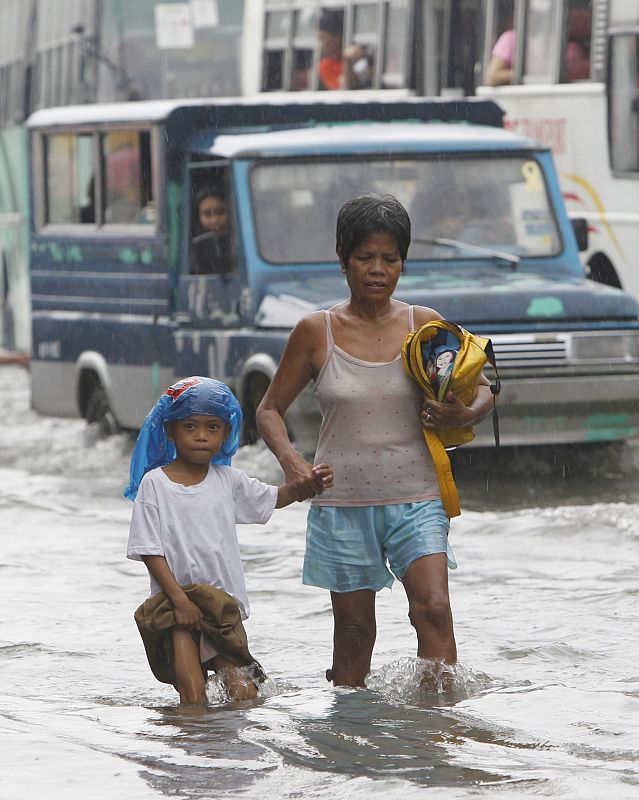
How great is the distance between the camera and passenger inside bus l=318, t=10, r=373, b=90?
1991 centimetres

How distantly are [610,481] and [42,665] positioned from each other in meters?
5.79

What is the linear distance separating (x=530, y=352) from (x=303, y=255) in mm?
1654

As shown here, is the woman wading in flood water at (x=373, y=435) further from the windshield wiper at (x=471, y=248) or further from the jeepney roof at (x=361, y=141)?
the jeepney roof at (x=361, y=141)

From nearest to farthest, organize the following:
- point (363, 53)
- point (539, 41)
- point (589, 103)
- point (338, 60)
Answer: point (589, 103) < point (539, 41) < point (363, 53) < point (338, 60)

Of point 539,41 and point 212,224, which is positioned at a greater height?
point 539,41

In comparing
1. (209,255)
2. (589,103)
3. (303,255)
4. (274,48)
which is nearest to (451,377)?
(303,255)

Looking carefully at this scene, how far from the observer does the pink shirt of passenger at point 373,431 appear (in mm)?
6156

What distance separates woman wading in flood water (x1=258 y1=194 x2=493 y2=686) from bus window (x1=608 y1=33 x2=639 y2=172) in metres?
11.3

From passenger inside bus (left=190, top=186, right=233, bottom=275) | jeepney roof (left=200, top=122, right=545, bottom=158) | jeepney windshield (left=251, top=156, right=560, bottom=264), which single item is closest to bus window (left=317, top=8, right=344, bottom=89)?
jeepney roof (left=200, top=122, right=545, bottom=158)

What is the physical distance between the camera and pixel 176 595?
20.0 ft

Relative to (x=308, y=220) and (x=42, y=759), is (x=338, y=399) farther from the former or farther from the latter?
(x=308, y=220)

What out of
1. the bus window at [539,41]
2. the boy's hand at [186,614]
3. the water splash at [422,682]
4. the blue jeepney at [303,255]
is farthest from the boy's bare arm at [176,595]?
the bus window at [539,41]

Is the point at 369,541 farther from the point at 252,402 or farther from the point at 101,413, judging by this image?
the point at 101,413

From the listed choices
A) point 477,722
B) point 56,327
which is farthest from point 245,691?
point 56,327
